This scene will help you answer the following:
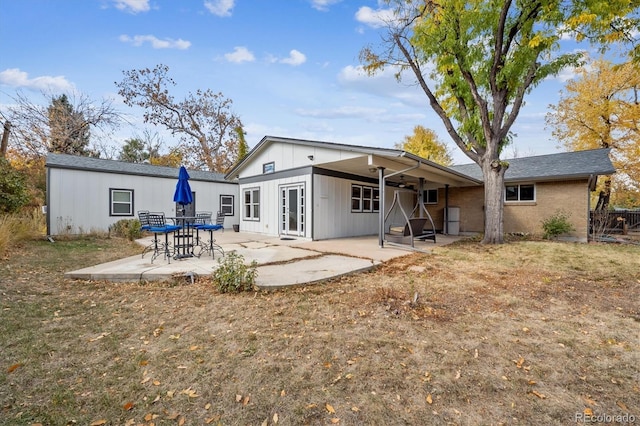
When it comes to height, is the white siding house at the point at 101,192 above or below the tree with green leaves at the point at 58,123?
below

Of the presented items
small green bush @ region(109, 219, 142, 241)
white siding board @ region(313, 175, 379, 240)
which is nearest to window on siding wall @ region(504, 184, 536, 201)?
white siding board @ region(313, 175, 379, 240)

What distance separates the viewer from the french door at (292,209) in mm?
10637

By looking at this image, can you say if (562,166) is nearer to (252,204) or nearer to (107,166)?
(252,204)

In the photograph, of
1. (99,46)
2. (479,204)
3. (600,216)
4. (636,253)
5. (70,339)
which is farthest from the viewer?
(479,204)

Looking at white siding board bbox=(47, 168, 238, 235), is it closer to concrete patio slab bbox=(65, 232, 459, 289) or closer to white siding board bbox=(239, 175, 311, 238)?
white siding board bbox=(239, 175, 311, 238)

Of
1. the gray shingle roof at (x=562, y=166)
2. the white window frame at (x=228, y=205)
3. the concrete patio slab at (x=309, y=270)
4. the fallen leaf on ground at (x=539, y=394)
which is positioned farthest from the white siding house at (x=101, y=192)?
the gray shingle roof at (x=562, y=166)

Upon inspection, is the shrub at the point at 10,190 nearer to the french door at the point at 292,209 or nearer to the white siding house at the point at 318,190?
the white siding house at the point at 318,190

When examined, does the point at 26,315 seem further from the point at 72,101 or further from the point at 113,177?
the point at 72,101

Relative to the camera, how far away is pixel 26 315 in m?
3.50

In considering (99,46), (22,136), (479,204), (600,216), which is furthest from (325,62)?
(22,136)

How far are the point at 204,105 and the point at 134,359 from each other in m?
25.6

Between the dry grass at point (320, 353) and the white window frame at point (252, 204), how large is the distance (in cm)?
839

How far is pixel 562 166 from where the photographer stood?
12055 mm

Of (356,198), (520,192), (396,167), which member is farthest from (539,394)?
(520,192)
